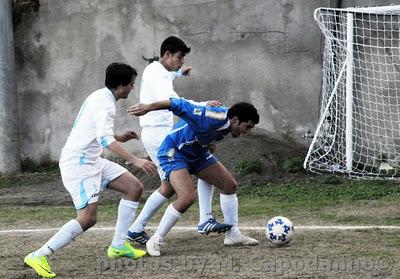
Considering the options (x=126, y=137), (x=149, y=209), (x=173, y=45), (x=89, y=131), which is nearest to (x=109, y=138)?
(x=89, y=131)

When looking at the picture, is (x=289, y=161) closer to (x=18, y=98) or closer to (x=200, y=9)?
(x=200, y=9)

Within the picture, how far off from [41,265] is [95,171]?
91 cm

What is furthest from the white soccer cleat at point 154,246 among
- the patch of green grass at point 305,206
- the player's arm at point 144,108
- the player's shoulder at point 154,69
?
the patch of green grass at point 305,206

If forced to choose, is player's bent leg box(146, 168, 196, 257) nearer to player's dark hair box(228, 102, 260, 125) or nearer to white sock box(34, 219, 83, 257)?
player's dark hair box(228, 102, 260, 125)

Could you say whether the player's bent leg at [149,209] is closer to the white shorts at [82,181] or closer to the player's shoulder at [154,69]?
the white shorts at [82,181]

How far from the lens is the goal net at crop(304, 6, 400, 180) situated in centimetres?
A: 1279

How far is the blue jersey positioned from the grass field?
93 cm

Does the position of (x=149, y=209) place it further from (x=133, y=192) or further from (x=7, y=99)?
(x=7, y=99)

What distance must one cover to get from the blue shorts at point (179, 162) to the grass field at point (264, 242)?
74 cm

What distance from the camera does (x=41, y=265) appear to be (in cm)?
720

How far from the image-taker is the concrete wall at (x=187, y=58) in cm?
1352

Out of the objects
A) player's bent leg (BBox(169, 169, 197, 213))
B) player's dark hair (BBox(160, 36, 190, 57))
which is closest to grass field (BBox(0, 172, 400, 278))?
player's bent leg (BBox(169, 169, 197, 213))

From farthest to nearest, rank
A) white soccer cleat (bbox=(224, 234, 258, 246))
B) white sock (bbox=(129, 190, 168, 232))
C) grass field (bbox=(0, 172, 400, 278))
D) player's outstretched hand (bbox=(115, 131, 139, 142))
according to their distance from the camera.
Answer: white sock (bbox=(129, 190, 168, 232))
white soccer cleat (bbox=(224, 234, 258, 246))
player's outstretched hand (bbox=(115, 131, 139, 142))
grass field (bbox=(0, 172, 400, 278))

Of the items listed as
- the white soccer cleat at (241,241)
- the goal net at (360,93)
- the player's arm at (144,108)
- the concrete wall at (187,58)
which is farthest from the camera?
the concrete wall at (187,58)
